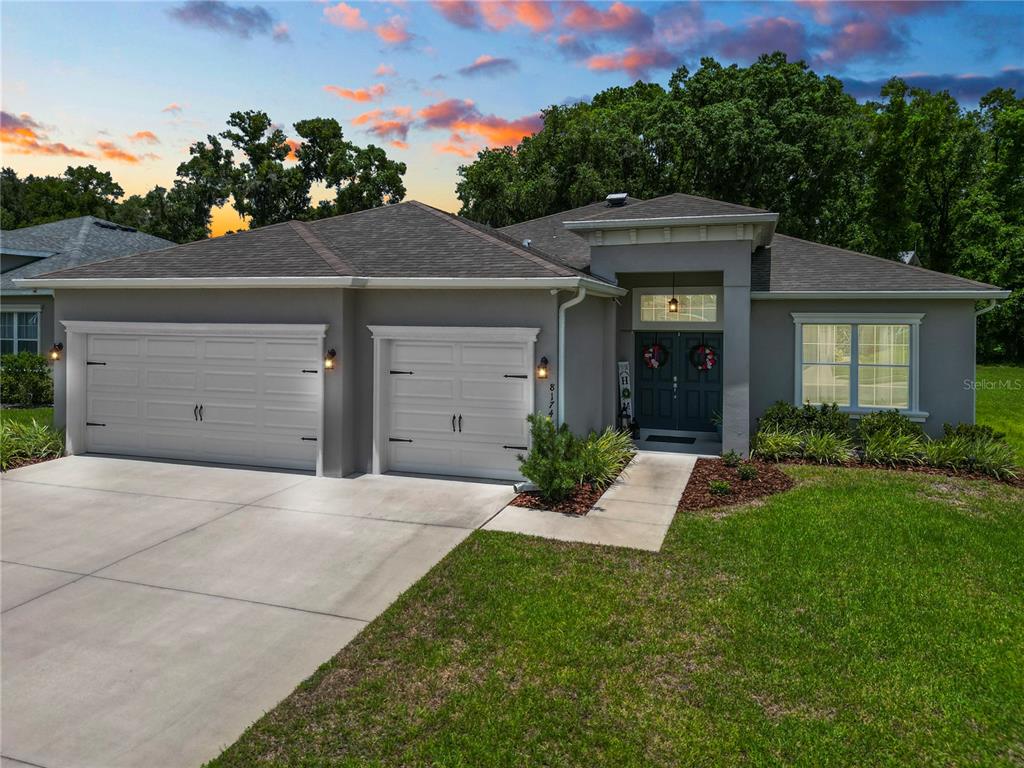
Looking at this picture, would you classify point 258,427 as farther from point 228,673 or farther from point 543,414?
point 228,673

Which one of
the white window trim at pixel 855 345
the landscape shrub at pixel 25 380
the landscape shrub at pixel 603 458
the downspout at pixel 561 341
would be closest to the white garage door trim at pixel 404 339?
the downspout at pixel 561 341

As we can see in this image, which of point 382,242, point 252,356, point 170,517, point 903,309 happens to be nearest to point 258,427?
point 252,356

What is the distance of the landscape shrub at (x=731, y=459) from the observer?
36.7 feet

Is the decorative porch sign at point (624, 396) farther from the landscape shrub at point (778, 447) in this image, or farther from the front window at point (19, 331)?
the front window at point (19, 331)

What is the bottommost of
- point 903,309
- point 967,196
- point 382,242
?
point 903,309

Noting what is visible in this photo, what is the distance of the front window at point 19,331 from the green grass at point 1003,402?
24618 mm

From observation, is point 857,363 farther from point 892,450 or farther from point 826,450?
point 826,450

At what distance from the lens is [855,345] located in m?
12.6

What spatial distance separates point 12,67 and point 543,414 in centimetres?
1283

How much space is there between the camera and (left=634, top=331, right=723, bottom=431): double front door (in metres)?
14.4

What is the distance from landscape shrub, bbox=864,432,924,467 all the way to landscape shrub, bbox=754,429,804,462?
116cm

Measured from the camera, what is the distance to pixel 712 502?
905cm

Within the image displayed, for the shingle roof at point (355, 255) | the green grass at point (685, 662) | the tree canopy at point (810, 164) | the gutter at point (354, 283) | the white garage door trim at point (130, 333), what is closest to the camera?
the green grass at point (685, 662)

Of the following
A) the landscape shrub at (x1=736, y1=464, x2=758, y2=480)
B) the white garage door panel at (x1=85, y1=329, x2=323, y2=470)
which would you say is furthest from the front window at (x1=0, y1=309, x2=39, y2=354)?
the landscape shrub at (x1=736, y1=464, x2=758, y2=480)
